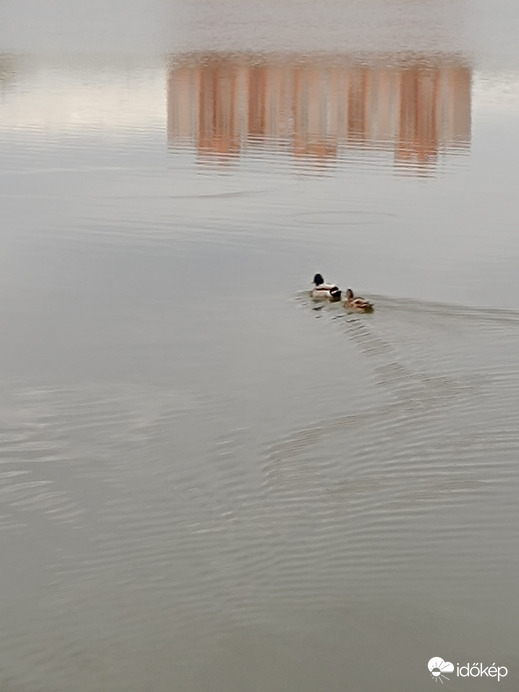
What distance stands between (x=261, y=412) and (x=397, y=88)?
25.1m

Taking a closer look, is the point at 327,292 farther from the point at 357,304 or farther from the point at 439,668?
the point at 439,668

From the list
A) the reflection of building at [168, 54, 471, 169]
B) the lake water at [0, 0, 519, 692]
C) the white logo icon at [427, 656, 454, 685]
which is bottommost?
the white logo icon at [427, 656, 454, 685]

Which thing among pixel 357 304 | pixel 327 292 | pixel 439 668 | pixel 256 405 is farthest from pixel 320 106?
pixel 439 668

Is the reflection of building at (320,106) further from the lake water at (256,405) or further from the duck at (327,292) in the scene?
the duck at (327,292)

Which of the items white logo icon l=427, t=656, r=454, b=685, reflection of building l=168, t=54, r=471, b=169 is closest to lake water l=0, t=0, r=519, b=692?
white logo icon l=427, t=656, r=454, b=685

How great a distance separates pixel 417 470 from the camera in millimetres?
12281

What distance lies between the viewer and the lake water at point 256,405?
984cm

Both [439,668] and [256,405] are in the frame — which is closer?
[439,668]

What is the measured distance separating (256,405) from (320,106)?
21031mm

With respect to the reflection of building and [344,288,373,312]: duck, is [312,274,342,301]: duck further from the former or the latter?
the reflection of building

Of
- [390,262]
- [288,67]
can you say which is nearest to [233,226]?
[390,262]

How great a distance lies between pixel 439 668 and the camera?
9.42 meters

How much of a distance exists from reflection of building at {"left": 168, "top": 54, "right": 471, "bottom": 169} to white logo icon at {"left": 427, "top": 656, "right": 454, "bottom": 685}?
18111mm

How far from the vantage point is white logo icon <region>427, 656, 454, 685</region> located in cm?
932
